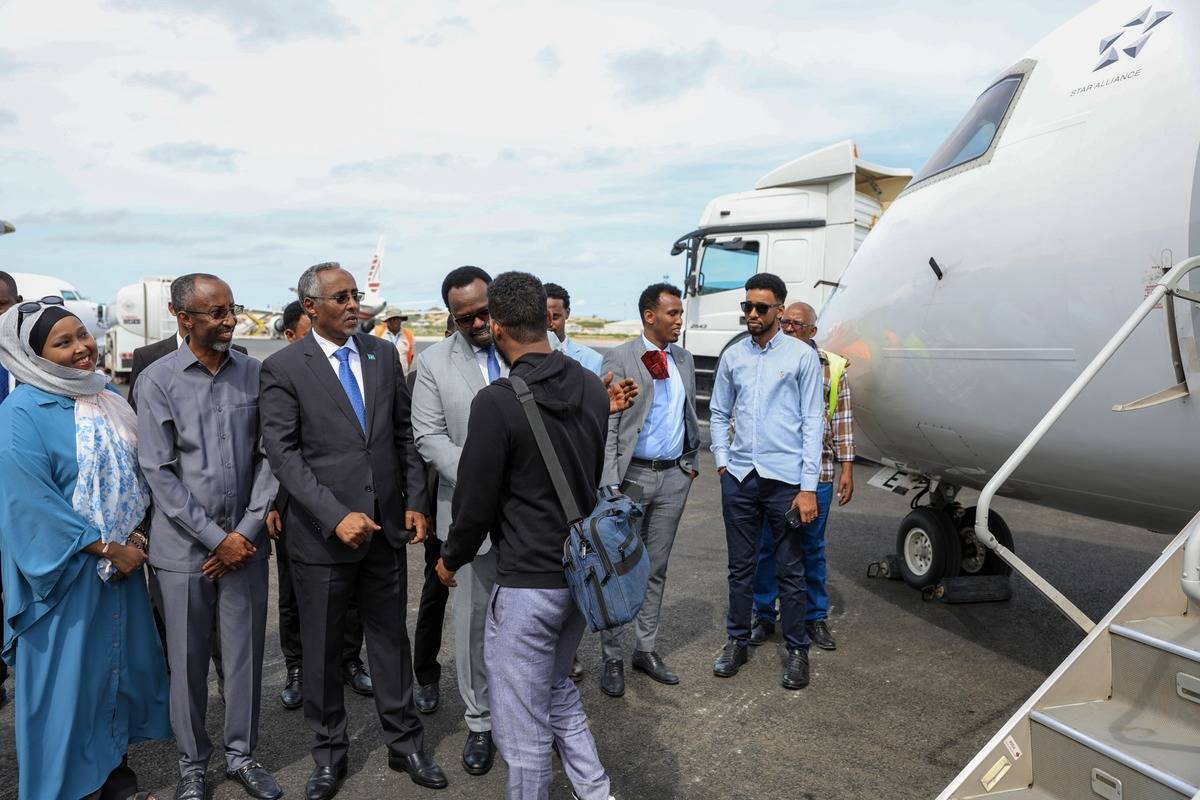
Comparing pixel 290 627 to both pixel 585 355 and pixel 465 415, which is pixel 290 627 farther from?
pixel 585 355

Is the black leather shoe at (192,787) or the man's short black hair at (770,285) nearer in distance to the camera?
the black leather shoe at (192,787)

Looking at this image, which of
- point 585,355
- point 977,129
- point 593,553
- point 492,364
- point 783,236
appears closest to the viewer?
point 593,553

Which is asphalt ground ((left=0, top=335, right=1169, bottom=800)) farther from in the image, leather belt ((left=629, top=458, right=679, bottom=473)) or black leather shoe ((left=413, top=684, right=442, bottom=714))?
leather belt ((left=629, top=458, right=679, bottom=473))

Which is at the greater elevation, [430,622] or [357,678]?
[430,622]

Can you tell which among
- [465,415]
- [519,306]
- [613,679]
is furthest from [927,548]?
[519,306]

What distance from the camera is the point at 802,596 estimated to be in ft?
14.3

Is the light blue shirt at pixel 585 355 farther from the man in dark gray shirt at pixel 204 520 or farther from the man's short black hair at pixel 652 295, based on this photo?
the man in dark gray shirt at pixel 204 520

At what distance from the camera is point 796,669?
435 cm

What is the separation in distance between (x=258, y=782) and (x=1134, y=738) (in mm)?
3033

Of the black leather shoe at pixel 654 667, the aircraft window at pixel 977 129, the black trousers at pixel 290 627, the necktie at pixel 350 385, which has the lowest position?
the black leather shoe at pixel 654 667

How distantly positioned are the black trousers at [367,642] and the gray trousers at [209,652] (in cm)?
22

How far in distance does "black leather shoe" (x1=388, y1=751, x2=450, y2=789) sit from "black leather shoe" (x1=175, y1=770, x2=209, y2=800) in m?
0.71

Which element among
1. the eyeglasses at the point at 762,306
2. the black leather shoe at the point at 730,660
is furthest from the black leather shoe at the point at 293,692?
the eyeglasses at the point at 762,306

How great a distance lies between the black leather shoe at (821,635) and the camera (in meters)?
4.85
